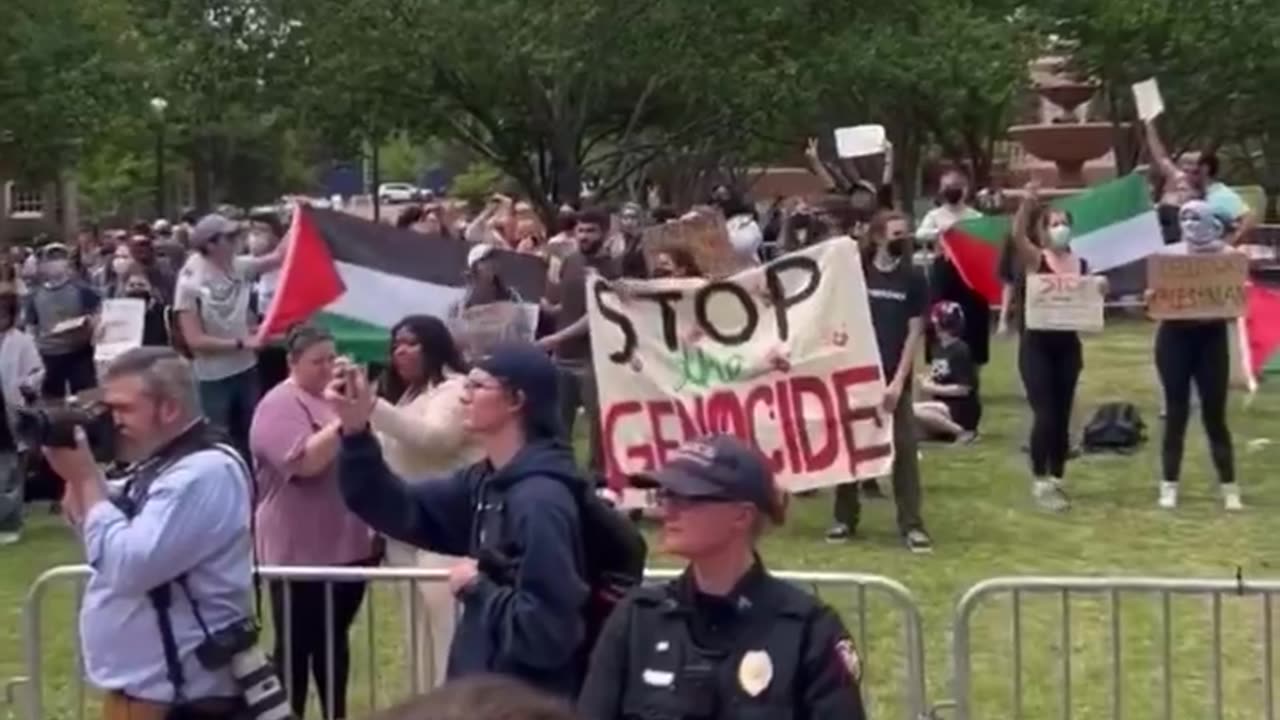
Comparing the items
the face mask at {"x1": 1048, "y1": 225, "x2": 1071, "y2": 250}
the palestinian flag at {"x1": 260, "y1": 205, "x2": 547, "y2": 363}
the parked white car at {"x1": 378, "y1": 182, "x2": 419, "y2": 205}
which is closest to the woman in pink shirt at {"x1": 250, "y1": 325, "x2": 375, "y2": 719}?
the palestinian flag at {"x1": 260, "y1": 205, "x2": 547, "y2": 363}

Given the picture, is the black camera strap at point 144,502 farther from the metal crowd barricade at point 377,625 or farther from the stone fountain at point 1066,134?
the stone fountain at point 1066,134

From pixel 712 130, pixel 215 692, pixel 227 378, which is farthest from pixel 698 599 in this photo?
pixel 712 130

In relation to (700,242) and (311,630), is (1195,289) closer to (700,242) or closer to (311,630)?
(700,242)

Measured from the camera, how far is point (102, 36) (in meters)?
40.8

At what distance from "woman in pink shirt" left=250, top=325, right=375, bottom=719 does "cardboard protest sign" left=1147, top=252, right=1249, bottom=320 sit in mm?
6453

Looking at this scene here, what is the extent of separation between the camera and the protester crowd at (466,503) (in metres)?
5.12

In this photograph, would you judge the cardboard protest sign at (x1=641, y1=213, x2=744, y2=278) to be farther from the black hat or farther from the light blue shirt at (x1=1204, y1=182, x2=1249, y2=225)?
the black hat

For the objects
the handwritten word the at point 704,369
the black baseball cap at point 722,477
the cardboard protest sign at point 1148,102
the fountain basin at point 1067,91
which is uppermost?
the fountain basin at point 1067,91

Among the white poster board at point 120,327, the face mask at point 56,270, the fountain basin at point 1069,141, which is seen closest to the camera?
the white poster board at point 120,327

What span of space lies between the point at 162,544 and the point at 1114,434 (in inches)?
462

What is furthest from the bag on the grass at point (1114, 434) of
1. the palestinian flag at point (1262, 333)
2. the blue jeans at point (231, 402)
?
the blue jeans at point (231, 402)

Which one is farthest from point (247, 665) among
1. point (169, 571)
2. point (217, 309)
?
point (217, 309)

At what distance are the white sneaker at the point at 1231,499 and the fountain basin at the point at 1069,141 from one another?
2878cm

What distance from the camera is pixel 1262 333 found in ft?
56.5
